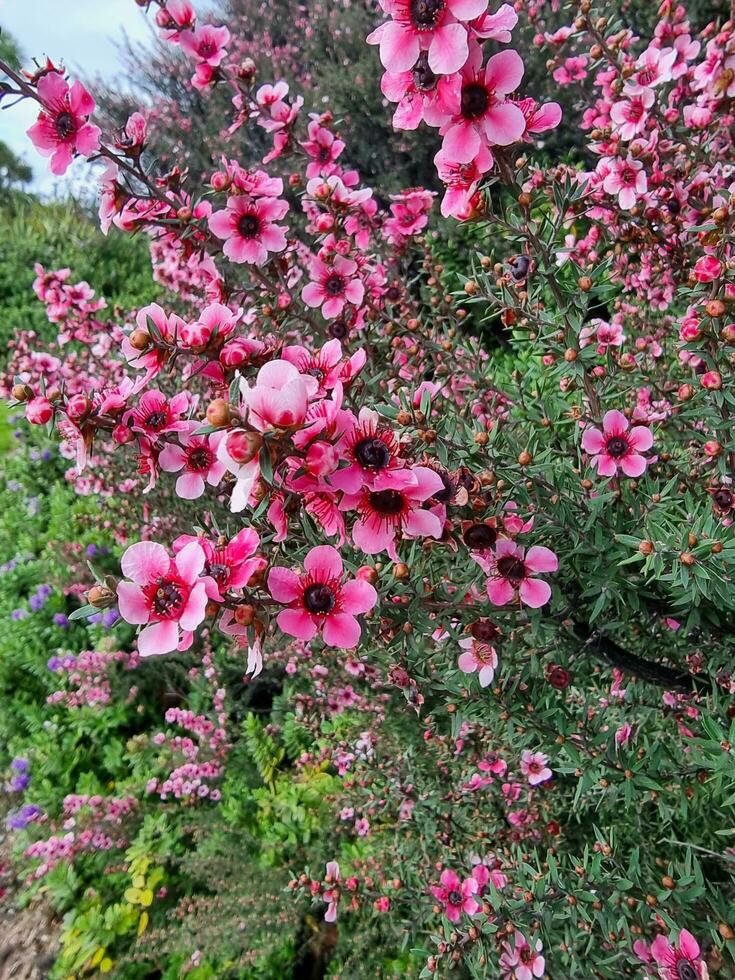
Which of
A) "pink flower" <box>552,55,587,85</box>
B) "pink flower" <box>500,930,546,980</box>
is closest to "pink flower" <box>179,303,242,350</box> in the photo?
"pink flower" <box>500,930,546,980</box>

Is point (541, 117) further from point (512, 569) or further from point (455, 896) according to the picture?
point (455, 896)

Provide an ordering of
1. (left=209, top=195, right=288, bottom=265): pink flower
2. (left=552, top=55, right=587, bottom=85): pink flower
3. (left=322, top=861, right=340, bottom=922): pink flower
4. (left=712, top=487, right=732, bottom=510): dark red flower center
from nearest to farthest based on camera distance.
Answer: (left=712, top=487, right=732, bottom=510): dark red flower center
(left=209, top=195, right=288, bottom=265): pink flower
(left=322, top=861, right=340, bottom=922): pink flower
(left=552, top=55, right=587, bottom=85): pink flower

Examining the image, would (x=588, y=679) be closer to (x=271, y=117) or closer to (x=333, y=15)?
(x=271, y=117)

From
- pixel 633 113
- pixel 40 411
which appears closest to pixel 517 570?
pixel 40 411

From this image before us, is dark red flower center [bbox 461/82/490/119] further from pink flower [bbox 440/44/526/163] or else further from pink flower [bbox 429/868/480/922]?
pink flower [bbox 429/868/480/922]

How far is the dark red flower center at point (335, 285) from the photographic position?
1.55 m

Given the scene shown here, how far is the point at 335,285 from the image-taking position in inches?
61.1

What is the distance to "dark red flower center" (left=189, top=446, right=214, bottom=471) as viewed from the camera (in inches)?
40.8

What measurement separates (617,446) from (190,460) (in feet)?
2.61

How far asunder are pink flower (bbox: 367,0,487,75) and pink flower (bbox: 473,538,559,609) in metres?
0.68

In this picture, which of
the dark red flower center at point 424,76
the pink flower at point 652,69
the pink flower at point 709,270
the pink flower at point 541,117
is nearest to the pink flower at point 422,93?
the dark red flower center at point 424,76

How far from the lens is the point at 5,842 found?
3.21m

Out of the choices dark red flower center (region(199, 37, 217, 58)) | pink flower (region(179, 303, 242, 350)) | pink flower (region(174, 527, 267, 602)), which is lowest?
pink flower (region(174, 527, 267, 602))

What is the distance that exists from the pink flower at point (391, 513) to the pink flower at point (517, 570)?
0.22 metres
